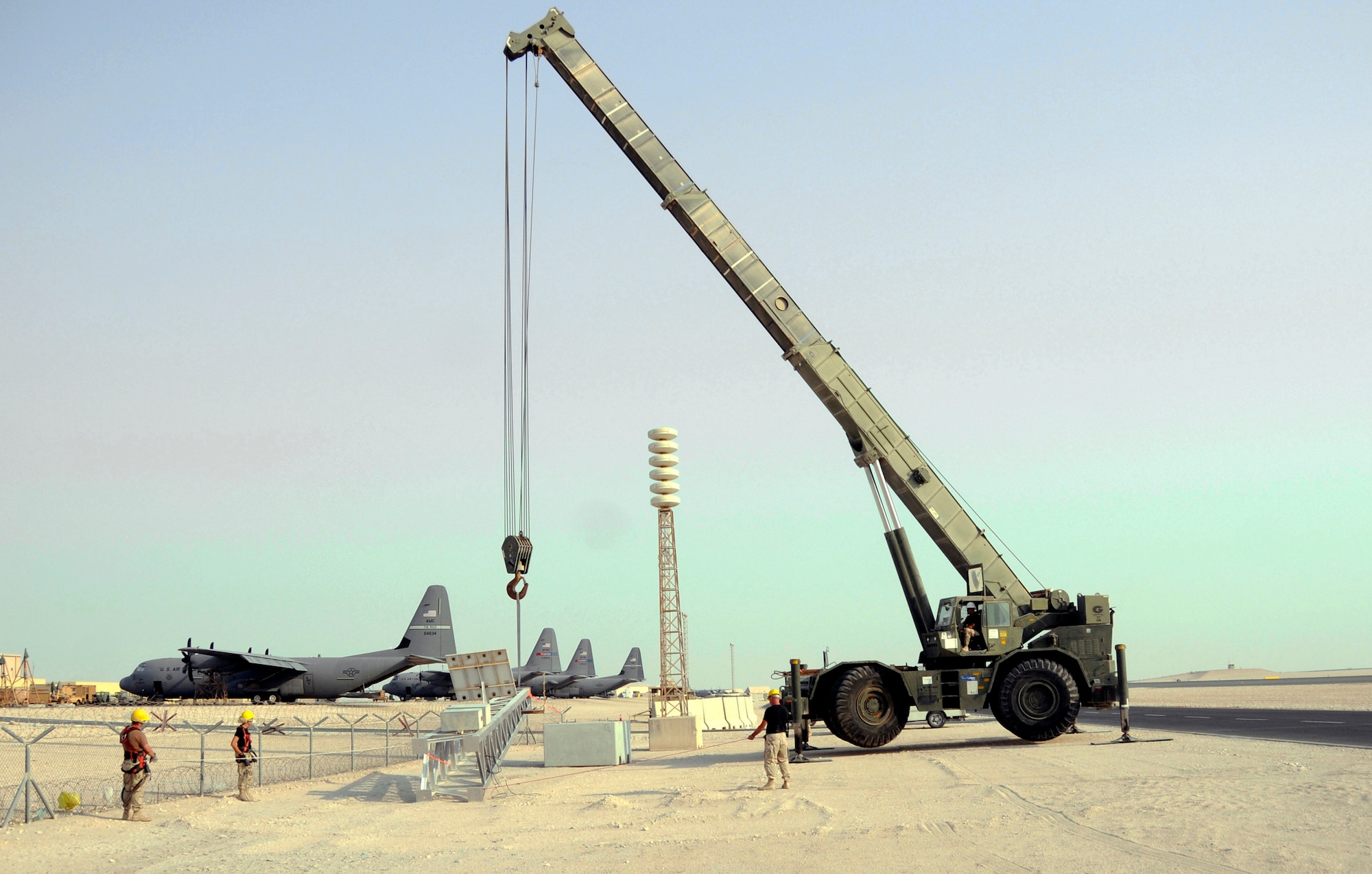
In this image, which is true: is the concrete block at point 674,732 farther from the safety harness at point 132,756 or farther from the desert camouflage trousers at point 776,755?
the safety harness at point 132,756

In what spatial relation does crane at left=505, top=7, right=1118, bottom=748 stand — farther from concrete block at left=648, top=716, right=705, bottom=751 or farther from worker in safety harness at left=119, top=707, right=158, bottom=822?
worker in safety harness at left=119, top=707, right=158, bottom=822

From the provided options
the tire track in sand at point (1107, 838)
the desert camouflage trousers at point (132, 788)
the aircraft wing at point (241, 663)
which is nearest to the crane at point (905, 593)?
the tire track in sand at point (1107, 838)

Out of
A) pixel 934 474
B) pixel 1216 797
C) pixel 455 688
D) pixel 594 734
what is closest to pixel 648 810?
pixel 1216 797

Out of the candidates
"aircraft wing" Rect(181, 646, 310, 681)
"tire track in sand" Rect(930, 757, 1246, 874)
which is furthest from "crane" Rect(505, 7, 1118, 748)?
"aircraft wing" Rect(181, 646, 310, 681)

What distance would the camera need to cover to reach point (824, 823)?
13.6 metres

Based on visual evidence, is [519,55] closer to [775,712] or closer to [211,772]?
[775,712]

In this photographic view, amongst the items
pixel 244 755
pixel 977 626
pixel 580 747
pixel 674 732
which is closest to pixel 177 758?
pixel 580 747

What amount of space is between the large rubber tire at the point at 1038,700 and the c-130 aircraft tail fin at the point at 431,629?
53.6m

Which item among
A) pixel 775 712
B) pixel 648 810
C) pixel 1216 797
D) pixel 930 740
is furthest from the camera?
pixel 930 740

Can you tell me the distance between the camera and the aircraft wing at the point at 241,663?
63.5 metres

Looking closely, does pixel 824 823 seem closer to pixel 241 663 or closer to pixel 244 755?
pixel 244 755

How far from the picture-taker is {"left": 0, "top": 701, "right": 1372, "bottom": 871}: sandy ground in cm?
1098

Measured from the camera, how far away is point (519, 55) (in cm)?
2658

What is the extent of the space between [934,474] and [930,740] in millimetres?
7842
